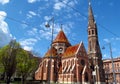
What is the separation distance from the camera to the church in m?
54.1

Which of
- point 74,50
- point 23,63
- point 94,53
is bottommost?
point 23,63

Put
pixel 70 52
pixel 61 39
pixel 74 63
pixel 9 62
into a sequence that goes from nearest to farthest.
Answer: pixel 9 62 < pixel 74 63 < pixel 70 52 < pixel 61 39

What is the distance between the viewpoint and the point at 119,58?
290 ft

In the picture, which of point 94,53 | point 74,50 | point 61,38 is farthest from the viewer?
point 61,38

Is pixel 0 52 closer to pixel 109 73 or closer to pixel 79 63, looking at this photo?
pixel 79 63

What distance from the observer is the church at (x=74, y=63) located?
177 ft

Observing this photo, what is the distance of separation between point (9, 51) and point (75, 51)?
24038mm

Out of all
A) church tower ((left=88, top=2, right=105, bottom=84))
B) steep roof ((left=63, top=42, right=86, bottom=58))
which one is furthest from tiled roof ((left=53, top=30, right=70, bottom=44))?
church tower ((left=88, top=2, right=105, bottom=84))

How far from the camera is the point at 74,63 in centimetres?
5547

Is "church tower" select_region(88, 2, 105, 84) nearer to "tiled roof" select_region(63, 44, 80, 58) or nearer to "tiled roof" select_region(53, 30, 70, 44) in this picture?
"tiled roof" select_region(63, 44, 80, 58)

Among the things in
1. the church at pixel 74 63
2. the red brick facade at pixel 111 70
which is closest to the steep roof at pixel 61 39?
the church at pixel 74 63

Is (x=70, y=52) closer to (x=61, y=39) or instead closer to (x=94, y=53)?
(x=94, y=53)

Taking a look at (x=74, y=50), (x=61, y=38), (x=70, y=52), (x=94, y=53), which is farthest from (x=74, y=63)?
(x=61, y=38)

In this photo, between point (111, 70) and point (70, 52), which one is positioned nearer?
point (70, 52)
